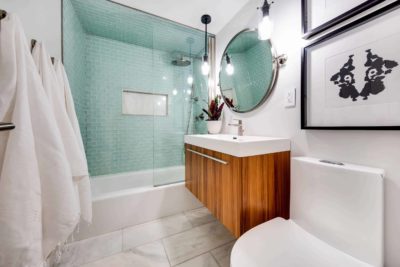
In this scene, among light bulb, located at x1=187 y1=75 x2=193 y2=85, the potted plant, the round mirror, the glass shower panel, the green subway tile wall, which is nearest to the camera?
the round mirror

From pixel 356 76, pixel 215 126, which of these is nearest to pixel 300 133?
pixel 356 76

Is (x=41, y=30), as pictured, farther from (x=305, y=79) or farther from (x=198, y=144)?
(x=305, y=79)

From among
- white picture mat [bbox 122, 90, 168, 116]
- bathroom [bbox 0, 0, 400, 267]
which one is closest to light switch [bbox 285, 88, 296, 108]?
bathroom [bbox 0, 0, 400, 267]

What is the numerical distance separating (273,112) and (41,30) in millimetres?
1797

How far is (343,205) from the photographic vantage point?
27.8 inches

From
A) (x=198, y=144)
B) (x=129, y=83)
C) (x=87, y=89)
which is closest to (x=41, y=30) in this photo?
(x=87, y=89)

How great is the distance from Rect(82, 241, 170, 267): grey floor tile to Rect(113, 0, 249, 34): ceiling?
7.10 feet

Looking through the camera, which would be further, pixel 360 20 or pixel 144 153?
pixel 144 153

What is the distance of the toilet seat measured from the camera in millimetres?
626

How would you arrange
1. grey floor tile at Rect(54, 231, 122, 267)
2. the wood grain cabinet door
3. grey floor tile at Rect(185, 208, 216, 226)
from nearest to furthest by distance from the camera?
1. the wood grain cabinet door
2. grey floor tile at Rect(54, 231, 122, 267)
3. grey floor tile at Rect(185, 208, 216, 226)

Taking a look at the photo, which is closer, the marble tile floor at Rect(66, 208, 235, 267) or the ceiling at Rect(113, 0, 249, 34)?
the marble tile floor at Rect(66, 208, 235, 267)

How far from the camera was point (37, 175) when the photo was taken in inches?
25.7

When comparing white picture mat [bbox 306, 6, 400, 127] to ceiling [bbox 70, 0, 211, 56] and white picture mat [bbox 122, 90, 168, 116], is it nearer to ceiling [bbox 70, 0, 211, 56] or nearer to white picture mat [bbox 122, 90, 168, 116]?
ceiling [bbox 70, 0, 211, 56]

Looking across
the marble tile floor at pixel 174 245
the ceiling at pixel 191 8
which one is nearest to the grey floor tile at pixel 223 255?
the marble tile floor at pixel 174 245
